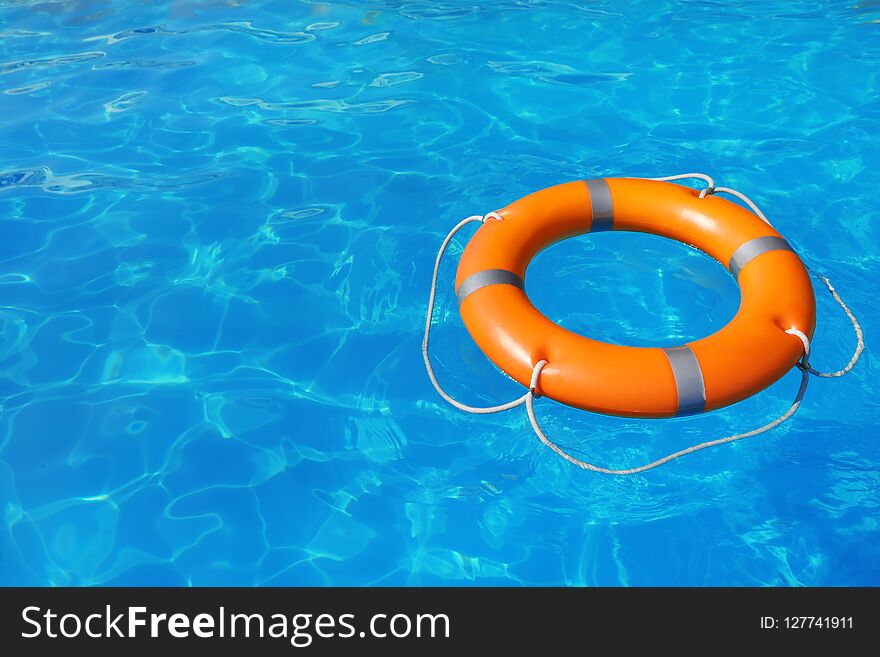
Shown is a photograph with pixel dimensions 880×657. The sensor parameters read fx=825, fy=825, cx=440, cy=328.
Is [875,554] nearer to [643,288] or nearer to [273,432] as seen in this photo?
[643,288]

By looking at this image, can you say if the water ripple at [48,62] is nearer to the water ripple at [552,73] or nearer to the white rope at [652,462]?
the water ripple at [552,73]

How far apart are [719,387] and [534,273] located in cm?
123

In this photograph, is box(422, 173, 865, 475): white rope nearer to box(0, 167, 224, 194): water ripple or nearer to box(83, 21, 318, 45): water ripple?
box(0, 167, 224, 194): water ripple

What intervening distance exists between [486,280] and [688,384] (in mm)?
871

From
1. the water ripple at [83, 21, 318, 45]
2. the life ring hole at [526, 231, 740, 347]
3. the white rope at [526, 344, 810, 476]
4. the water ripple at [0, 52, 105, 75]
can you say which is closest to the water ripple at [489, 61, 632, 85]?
the water ripple at [83, 21, 318, 45]

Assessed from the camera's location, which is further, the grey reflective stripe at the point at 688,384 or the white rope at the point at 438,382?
the white rope at the point at 438,382

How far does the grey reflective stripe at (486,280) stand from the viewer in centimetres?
321

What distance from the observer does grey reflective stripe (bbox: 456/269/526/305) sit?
3.21 m

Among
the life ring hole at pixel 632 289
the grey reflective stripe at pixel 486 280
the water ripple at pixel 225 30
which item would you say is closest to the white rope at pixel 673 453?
the grey reflective stripe at pixel 486 280

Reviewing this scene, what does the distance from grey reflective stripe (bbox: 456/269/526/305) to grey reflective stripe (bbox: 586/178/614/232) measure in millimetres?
569

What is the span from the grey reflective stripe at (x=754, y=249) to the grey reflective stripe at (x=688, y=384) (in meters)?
0.67

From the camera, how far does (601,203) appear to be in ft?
11.7

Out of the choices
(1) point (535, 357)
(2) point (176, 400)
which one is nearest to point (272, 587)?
(2) point (176, 400)

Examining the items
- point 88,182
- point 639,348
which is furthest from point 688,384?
point 88,182
